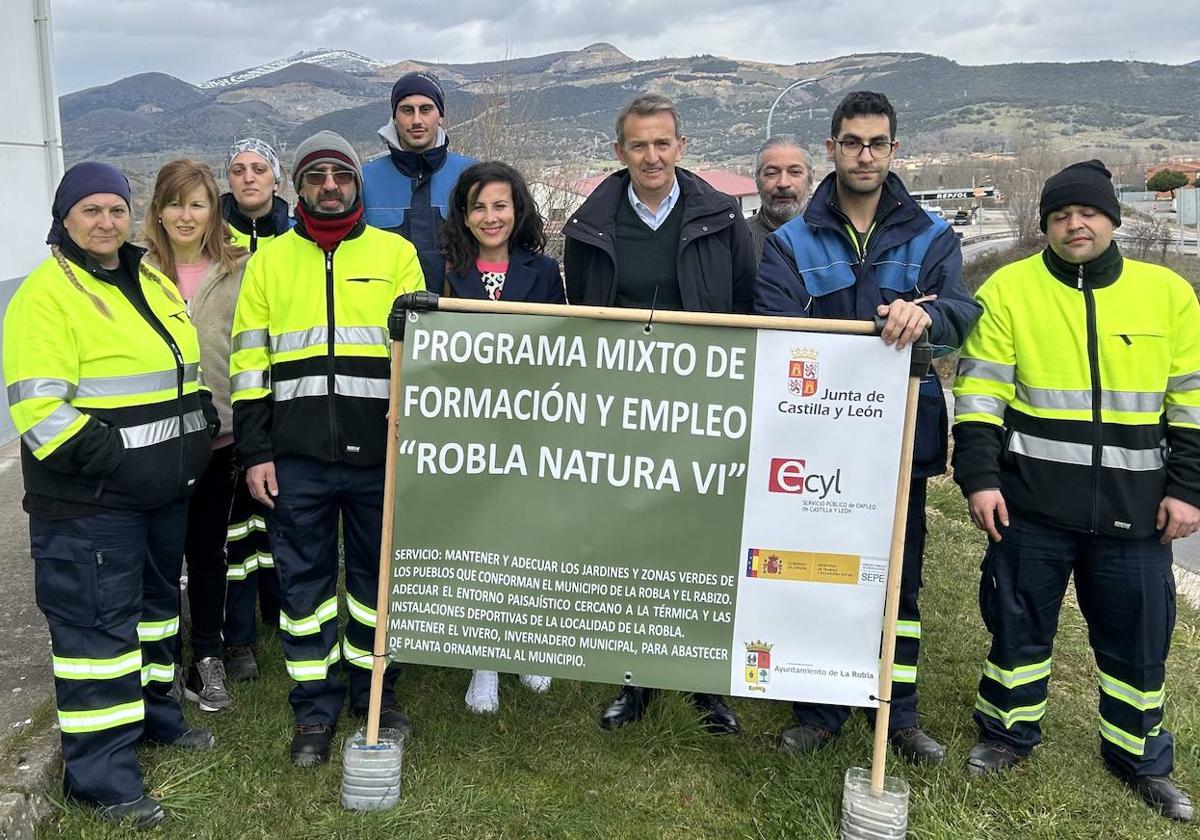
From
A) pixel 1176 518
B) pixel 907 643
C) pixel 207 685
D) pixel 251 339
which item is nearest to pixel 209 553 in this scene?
pixel 207 685

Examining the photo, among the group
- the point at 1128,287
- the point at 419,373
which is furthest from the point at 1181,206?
the point at 419,373

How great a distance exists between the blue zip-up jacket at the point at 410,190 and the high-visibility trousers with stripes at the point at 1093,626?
2.99 meters

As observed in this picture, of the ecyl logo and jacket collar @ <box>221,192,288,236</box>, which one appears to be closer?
the ecyl logo

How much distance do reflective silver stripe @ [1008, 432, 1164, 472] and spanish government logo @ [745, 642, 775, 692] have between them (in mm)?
1289

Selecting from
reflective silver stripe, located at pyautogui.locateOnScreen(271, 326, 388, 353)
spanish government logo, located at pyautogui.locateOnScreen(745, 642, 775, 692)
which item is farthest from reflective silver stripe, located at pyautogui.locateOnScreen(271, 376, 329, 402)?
spanish government logo, located at pyautogui.locateOnScreen(745, 642, 775, 692)

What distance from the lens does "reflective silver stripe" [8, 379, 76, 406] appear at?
10.4 feet

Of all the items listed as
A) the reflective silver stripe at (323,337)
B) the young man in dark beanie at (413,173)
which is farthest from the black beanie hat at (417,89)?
the reflective silver stripe at (323,337)

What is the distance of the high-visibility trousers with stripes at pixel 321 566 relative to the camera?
3820 mm

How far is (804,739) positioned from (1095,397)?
6.04 ft

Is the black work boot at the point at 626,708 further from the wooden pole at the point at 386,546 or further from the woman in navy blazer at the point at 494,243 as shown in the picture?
the wooden pole at the point at 386,546

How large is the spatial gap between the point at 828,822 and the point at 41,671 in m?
3.42

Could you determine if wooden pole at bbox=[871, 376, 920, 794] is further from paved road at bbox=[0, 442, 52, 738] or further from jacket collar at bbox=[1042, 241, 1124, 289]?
paved road at bbox=[0, 442, 52, 738]

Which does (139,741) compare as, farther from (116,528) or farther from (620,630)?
(620,630)

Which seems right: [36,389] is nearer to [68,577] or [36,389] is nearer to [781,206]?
[68,577]
